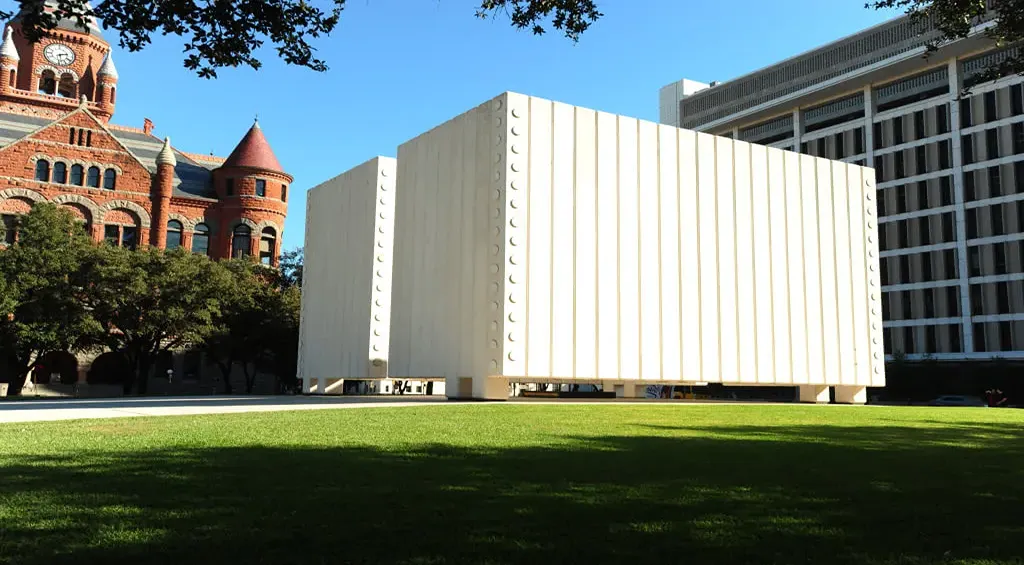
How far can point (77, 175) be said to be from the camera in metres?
56.8

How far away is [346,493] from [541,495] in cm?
146

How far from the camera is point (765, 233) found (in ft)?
104

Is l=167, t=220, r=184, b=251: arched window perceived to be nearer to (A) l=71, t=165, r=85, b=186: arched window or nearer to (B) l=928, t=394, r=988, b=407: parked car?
(A) l=71, t=165, r=85, b=186: arched window

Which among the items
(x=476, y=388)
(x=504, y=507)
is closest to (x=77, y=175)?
(x=476, y=388)

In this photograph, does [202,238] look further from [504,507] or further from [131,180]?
[504,507]

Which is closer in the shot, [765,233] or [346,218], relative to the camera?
[765,233]

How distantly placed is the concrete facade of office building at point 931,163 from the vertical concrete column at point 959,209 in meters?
0.08

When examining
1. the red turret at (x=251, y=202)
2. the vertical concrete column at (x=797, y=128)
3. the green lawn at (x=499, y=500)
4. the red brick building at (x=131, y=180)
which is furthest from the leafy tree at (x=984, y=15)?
the vertical concrete column at (x=797, y=128)

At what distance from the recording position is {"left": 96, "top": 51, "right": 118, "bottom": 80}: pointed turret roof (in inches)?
3081

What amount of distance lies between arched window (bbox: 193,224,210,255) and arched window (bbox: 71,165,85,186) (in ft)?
28.3

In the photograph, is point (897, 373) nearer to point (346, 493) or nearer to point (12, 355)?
point (12, 355)

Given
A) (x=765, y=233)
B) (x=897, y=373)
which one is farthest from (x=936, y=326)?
(x=765, y=233)

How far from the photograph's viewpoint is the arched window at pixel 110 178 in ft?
189

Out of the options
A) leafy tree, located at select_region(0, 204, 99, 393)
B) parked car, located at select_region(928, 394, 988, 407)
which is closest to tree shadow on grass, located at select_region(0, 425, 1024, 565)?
leafy tree, located at select_region(0, 204, 99, 393)
